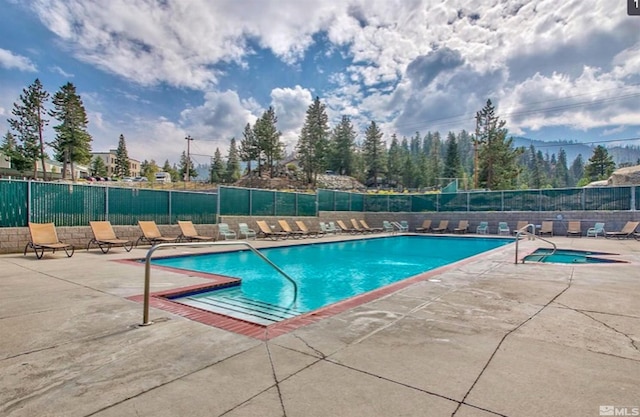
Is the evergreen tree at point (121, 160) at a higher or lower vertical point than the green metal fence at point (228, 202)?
higher

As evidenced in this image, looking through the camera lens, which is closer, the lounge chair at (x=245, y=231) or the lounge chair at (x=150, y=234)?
the lounge chair at (x=150, y=234)

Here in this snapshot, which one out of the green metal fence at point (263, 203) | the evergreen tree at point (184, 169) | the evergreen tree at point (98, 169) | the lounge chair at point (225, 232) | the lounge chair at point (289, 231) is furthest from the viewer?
the evergreen tree at point (184, 169)

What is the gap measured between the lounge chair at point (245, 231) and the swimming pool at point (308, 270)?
280 centimetres

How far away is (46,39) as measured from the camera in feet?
48.5

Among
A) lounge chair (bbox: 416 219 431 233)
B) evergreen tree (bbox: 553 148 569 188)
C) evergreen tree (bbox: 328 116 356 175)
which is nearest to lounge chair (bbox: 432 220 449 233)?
lounge chair (bbox: 416 219 431 233)

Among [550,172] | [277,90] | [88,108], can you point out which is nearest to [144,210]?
[277,90]

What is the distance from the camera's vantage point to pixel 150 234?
11875 millimetres

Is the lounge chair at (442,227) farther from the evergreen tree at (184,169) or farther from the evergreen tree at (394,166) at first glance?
the evergreen tree at (184,169)

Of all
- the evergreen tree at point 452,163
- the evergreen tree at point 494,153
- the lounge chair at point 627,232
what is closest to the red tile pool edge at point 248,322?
the lounge chair at point 627,232

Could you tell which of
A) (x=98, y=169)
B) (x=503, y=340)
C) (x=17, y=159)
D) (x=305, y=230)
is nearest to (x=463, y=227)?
(x=305, y=230)

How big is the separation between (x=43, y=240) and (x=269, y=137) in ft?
144

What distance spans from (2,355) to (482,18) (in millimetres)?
19554

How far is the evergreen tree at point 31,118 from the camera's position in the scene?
128 ft

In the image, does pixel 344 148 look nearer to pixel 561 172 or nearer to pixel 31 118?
pixel 31 118
